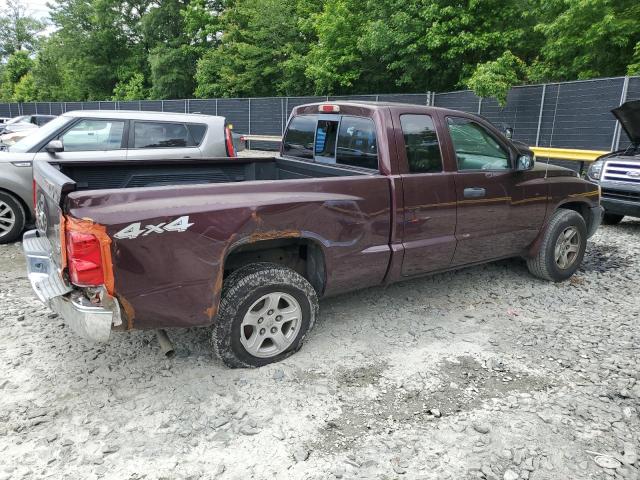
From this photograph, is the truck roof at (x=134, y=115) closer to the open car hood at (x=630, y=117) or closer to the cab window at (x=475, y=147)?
the cab window at (x=475, y=147)

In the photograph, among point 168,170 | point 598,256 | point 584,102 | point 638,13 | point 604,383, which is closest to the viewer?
point 604,383

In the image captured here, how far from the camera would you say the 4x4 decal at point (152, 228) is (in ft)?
9.21

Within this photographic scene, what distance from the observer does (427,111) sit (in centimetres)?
427

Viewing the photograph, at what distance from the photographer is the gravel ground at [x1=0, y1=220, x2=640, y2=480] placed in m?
2.64

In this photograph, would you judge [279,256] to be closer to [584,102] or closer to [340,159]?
[340,159]

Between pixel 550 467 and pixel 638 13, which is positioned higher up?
pixel 638 13

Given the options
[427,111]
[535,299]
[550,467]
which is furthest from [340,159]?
[550,467]

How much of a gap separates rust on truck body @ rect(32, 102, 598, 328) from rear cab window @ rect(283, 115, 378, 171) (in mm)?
87

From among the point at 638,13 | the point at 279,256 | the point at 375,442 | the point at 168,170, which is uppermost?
the point at 638,13

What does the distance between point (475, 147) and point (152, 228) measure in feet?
9.99

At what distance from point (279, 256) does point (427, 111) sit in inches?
70.8

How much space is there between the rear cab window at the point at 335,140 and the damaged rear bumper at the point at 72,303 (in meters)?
2.25

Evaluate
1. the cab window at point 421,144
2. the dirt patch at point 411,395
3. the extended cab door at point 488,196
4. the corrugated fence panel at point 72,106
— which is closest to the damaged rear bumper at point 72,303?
the dirt patch at point 411,395

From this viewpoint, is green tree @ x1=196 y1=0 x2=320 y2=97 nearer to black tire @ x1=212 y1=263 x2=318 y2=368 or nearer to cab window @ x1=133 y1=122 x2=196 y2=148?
cab window @ x1=133 y1=122 x2=196 y2=148
